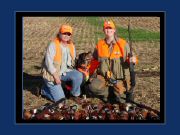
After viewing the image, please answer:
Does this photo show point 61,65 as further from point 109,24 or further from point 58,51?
point 109,24

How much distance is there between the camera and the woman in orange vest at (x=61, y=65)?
11328mm

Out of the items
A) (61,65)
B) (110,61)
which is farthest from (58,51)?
(110,61)

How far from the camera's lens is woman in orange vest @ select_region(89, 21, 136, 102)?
1135cm

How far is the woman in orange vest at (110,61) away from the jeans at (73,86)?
0.15 m

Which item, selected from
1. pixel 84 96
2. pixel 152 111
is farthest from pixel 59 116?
pixel 152 111

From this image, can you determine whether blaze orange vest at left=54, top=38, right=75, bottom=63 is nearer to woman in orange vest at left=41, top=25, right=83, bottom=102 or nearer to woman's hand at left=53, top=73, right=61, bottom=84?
woman in orange vest at left=41, top=25, right=83, bottom=102

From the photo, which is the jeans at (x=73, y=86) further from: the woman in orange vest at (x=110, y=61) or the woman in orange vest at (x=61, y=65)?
the woman in orange vest at (x=110, y=61)

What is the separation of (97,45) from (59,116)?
927 millimetres

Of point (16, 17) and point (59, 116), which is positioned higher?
point (16, 17)

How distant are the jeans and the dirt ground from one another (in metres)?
0.13

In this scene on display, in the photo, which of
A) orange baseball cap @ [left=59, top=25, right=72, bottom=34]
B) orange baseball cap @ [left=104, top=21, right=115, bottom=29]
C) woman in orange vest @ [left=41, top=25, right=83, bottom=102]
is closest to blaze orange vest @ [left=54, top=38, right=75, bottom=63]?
woman in orange vest @ [left=41, top=25, right=83, bottom=102]

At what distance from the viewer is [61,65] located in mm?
11352

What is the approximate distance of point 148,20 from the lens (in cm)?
1134
